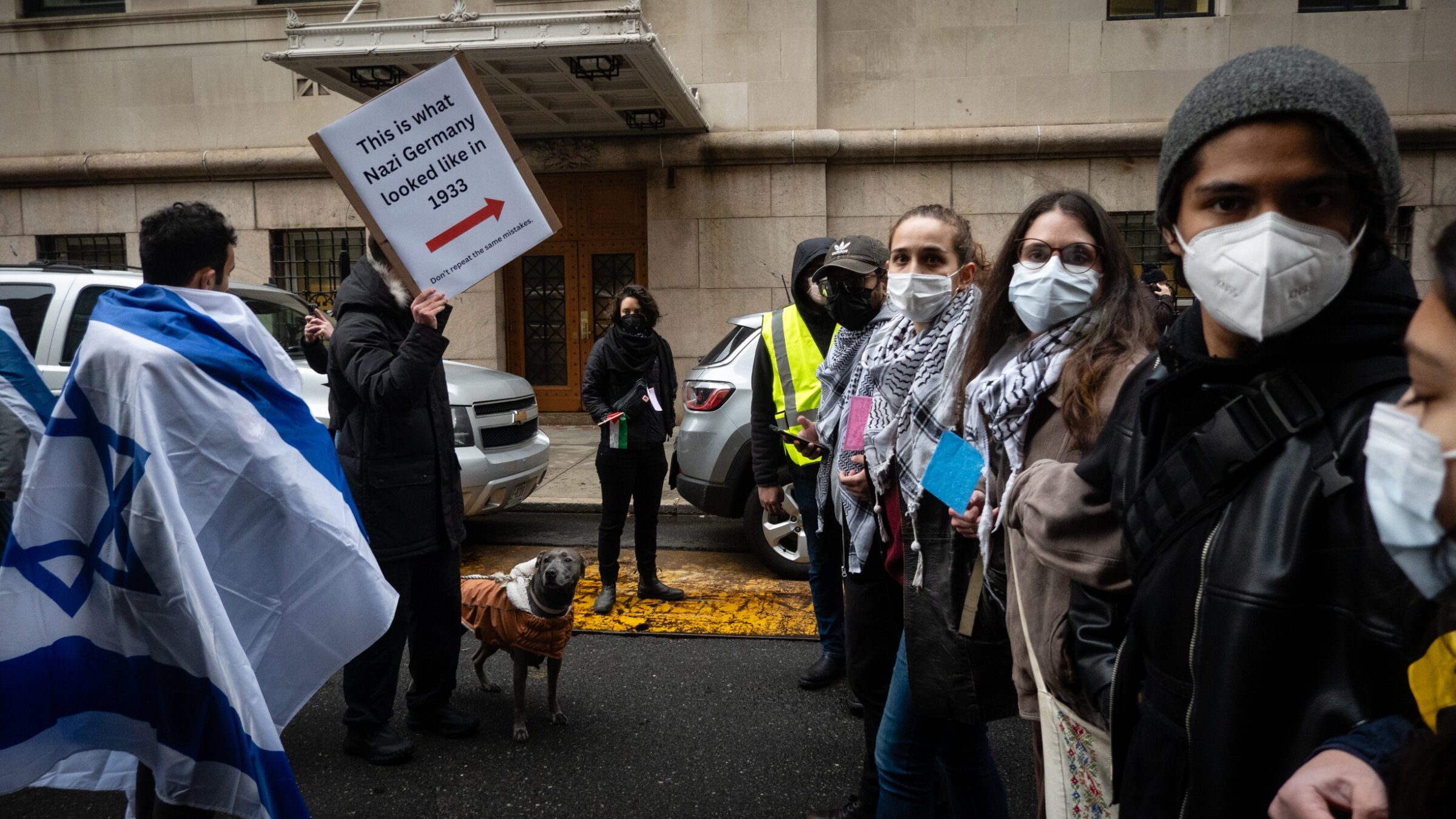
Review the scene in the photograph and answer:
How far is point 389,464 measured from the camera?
355 centimetres

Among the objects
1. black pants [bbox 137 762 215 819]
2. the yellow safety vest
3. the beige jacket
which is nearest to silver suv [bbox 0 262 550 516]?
the yellow safety vest

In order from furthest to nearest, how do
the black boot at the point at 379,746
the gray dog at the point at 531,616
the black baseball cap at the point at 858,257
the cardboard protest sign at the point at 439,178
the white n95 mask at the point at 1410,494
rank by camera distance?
the gray dog at the point at 531,616 → the black boot at the point at 379,746 → the black baseball cap at the point at 858,257 → the cardboard protest sign at the point at 439,178 → the white n95 mask at the point at 1410,494

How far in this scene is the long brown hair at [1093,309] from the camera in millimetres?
1780

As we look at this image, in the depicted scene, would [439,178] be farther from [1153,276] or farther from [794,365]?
[1153,276]

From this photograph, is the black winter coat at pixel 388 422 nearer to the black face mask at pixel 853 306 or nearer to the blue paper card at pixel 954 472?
the black face mask at pixel 853 306

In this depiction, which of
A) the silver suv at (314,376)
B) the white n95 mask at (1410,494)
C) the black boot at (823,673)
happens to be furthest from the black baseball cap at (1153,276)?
the white n95 mask at (1410,494)

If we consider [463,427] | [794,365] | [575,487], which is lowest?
[575,487]

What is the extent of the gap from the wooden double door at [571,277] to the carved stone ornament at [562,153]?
0.83 ft

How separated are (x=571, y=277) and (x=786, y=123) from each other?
3620 millimetres

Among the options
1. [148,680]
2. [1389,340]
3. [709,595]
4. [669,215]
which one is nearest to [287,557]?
[148,680]

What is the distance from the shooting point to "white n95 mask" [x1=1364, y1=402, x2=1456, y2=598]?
0.76 m

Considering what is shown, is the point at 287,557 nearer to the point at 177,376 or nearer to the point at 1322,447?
the point at 177,376

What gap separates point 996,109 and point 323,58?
8030mm

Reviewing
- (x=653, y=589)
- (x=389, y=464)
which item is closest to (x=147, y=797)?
(x=389, y=464)
